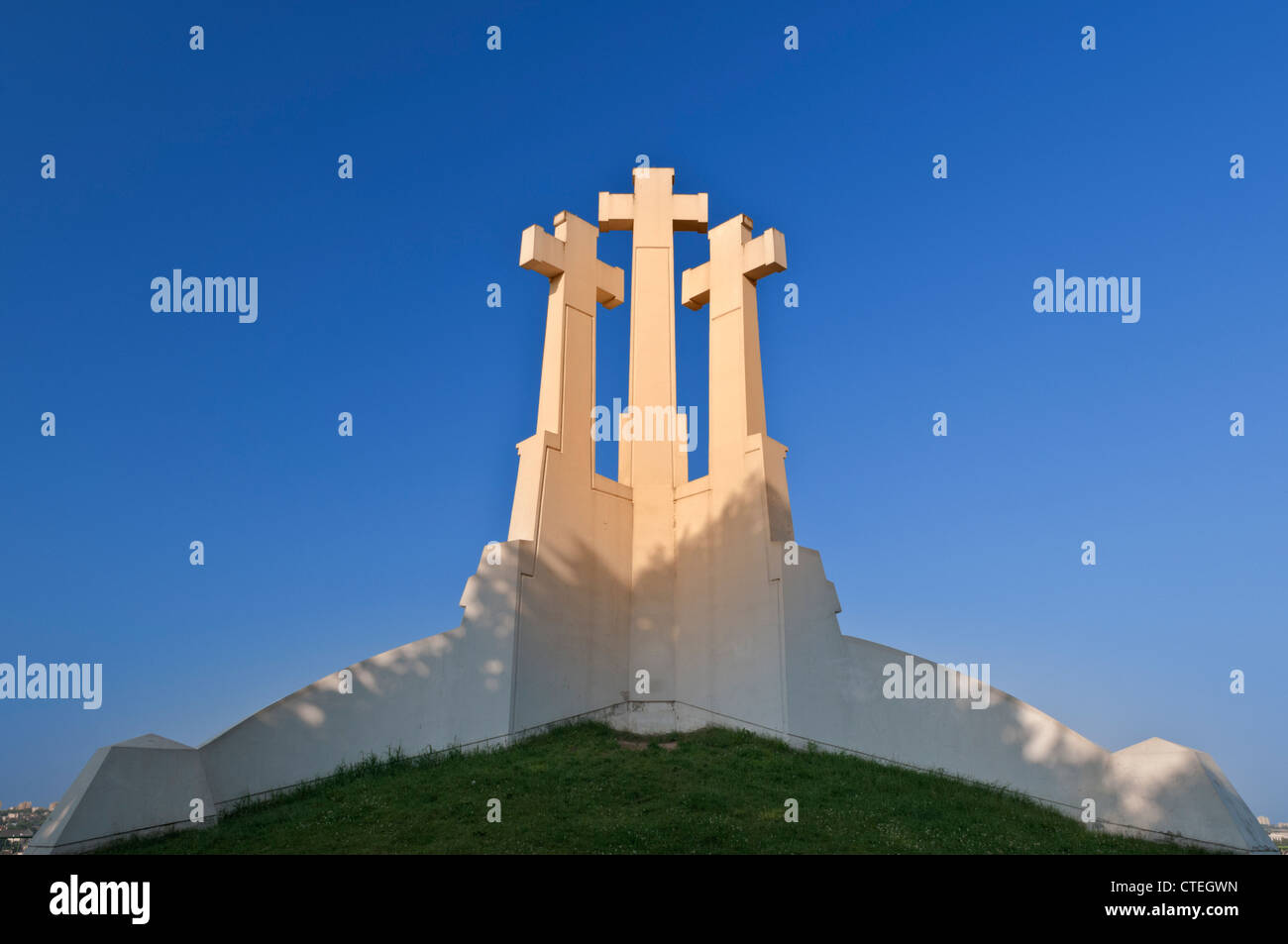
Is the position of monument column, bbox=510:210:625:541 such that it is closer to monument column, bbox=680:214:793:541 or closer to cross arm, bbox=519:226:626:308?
cross arm, bbox=519:226:626:308

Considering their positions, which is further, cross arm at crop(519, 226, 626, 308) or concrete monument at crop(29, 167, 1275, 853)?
cross arm at crop(519, 226, 626, 308)

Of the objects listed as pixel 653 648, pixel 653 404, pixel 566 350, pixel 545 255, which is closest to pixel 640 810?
pixel 653 648

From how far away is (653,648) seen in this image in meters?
19.8

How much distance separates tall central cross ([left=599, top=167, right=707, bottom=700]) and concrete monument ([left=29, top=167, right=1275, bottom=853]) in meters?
0.04

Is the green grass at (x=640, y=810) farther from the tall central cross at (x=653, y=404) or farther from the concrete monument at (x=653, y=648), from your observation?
the tall central cross at (x=653, y=404)

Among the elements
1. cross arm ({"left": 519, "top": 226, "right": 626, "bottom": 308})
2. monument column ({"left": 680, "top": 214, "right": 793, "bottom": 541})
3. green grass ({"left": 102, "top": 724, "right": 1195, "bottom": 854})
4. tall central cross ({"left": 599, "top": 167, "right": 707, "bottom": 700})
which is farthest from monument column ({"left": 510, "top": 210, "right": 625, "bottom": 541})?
green grass ({"left": 102, "top": 724, "right": 1195, "bottom": 854})

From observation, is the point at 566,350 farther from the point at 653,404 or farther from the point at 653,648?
the point at 653,648

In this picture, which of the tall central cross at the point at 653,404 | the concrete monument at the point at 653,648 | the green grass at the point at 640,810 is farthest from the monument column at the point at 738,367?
the green grass at the point at 640,810

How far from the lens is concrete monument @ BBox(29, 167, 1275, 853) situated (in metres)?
14.2
